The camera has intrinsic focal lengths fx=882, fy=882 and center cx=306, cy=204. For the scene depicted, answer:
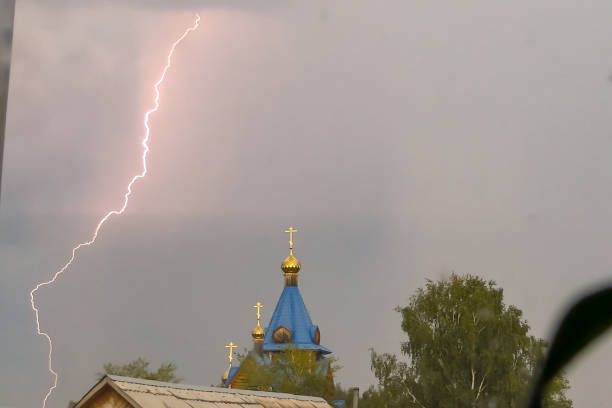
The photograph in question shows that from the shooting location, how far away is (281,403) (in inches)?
310

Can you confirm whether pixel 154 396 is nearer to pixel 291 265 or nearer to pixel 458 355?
pixel 458 355

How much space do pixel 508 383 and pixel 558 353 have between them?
56.4 ft

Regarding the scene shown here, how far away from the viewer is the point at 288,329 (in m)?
35.4

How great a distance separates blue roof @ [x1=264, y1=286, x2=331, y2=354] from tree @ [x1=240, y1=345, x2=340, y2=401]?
860 cm

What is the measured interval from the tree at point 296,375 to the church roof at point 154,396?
16.5m

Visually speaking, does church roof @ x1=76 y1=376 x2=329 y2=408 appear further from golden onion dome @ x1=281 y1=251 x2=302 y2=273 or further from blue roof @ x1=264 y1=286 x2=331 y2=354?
golden onion dome @ x1=281 y1=251 x2=302 y2=273

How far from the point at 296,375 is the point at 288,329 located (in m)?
10.8

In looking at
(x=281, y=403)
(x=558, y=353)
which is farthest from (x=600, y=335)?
(x=281, y=403)

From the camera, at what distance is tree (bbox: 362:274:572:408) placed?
1708 centimetres

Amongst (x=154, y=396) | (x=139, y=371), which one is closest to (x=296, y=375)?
(x=139, y=371)

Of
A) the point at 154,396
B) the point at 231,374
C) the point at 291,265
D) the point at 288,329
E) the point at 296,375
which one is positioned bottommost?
the point at 154,396

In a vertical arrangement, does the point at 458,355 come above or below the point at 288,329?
below

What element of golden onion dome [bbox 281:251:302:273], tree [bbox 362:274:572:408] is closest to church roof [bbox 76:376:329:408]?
tree [bbox 362:274:572:408]

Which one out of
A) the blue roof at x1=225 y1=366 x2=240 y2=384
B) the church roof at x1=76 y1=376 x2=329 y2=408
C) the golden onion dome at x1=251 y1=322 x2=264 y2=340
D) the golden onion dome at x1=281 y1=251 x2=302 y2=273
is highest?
the golden onion dome at x1=281 y1=251 x2=302 y2=273
